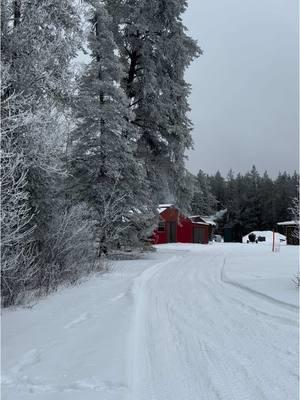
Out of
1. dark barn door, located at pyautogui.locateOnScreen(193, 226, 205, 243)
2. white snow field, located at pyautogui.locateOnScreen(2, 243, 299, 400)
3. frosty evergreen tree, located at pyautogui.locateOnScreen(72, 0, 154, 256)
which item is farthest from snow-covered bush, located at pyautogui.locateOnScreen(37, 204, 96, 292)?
dark barn door, located at pyautogui.locateOnScreen(193, 226, 205, 243)

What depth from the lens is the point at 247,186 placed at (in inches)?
3629

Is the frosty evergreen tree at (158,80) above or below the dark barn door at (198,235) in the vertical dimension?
above

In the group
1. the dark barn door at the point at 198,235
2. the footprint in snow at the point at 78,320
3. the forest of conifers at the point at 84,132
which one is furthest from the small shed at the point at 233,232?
the footprint in snow at the point at 78,320

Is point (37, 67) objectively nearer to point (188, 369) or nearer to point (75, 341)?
point (75, 341)

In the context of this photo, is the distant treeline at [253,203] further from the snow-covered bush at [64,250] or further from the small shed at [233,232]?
the snow-covered bush at [64,250]

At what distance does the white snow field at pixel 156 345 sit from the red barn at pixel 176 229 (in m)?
33.0

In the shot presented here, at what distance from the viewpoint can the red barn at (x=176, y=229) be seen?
45406 millimetres

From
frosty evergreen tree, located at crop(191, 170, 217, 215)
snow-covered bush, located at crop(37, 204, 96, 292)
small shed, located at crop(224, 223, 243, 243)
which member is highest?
frosty evergreen tree, located at crop(191, 170, 217, 215)

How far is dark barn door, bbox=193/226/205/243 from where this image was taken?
2056 inches

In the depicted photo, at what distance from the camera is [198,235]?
52875 mm

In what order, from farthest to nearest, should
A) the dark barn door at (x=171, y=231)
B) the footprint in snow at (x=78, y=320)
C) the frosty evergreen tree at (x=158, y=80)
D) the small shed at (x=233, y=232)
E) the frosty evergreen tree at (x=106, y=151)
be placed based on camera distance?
the small shed at (x=233, y=232)
the dark barn door at (x=171, y=231)
the frosty evergreen tree at (x=158, y=80)
the frosty evergreen tree at (x=106, y=151)
the footprint in snow at (x=78, y=320)

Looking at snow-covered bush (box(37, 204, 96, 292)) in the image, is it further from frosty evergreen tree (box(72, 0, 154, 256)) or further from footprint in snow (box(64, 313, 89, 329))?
frosty evergreen tree (box(72, 0, 154, 256))

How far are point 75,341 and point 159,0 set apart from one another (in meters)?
20.7

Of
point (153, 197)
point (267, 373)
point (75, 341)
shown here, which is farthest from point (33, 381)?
point (153, 197)
